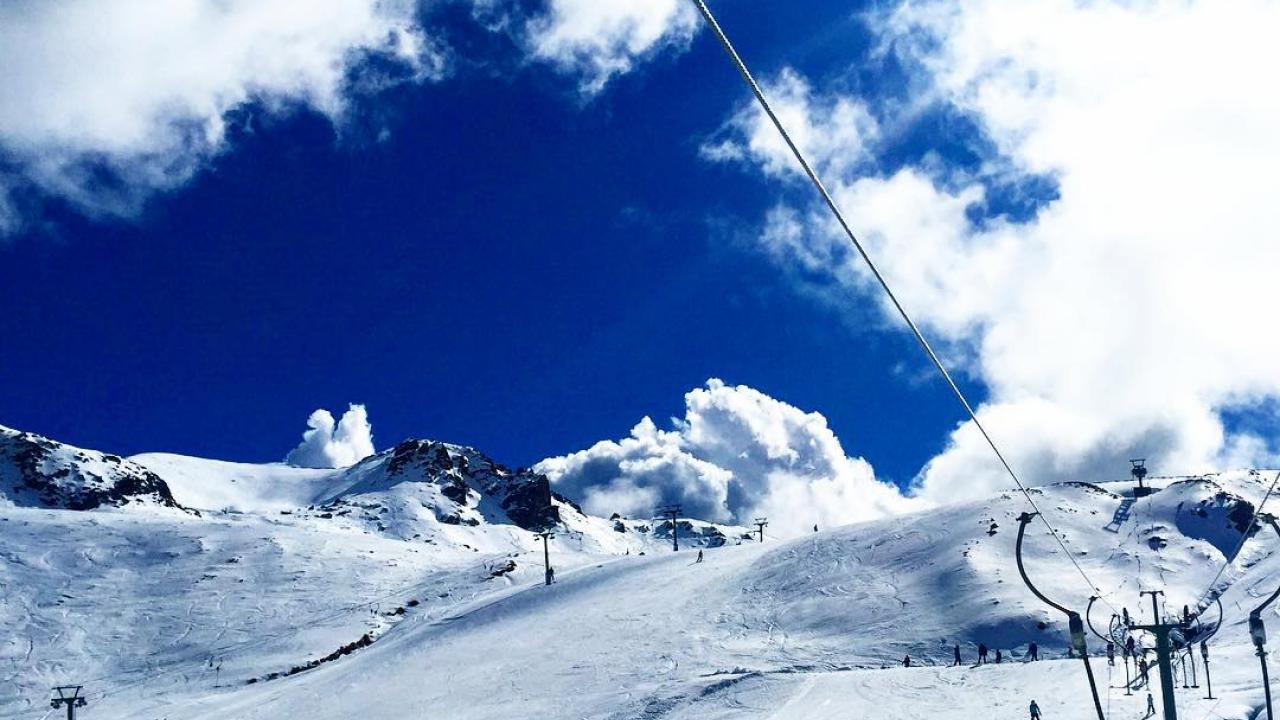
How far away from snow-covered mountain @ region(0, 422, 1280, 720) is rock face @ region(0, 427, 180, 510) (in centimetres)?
5144

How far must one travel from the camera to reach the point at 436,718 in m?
38.3

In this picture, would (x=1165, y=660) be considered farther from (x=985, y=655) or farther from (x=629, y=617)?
(x=629, y=617)

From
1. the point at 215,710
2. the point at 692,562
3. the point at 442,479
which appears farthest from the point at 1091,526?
the point at 442,479

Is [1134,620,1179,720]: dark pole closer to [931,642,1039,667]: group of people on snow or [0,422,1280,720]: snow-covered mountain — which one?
[0,422,1280,720]: snow-covered mountain

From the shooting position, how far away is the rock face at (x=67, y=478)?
146 m

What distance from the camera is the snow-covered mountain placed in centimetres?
3628

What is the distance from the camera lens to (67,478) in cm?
15062

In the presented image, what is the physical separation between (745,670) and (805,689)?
5539 millimetres

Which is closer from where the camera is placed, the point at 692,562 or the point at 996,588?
the point at 996,588

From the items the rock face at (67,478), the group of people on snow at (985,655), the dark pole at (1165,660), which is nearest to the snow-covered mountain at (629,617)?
the group of people on snow at (985,655)

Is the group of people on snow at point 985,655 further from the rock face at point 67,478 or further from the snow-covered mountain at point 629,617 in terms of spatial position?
the rock face at point 67,478

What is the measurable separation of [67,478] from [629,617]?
13463cm

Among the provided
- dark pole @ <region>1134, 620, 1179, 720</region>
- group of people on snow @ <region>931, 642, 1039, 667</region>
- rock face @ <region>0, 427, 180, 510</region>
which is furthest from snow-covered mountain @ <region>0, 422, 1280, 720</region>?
rock face @ <region>0, 427, 180, 510</region>

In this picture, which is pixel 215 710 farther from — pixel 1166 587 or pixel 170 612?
pixel 1166 587
